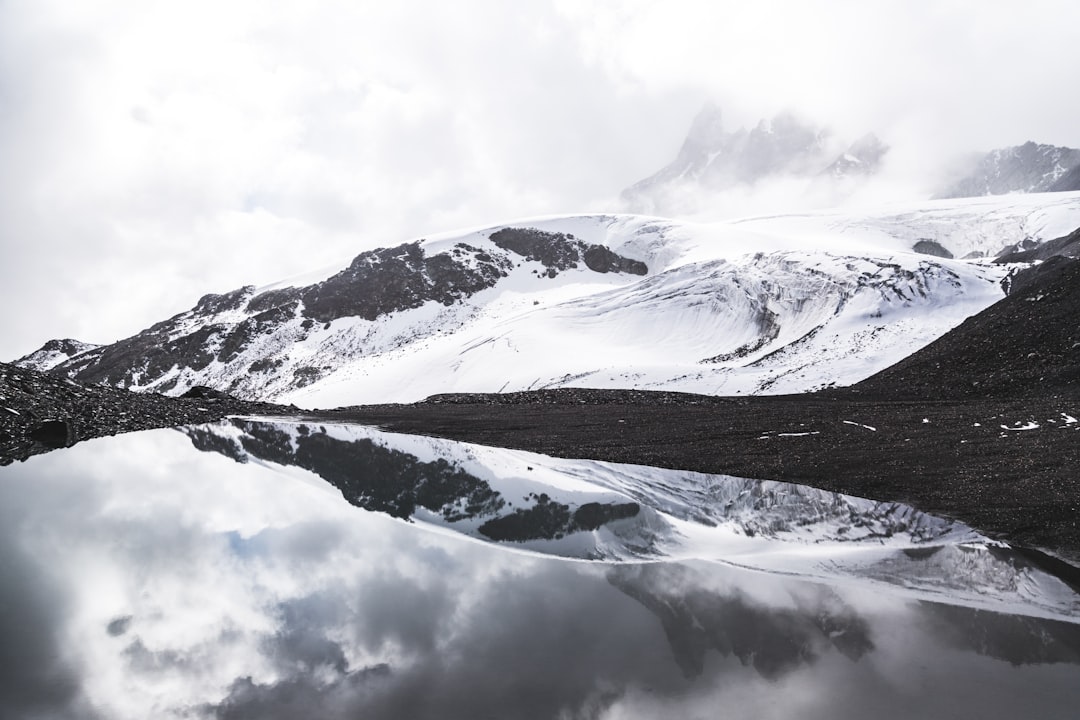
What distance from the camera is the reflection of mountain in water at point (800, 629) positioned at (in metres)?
5.41

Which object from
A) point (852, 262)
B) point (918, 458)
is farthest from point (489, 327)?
point (918, 458)

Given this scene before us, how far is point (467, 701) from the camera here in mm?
4668

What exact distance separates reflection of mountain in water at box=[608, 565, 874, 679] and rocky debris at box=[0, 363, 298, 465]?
1589 cm

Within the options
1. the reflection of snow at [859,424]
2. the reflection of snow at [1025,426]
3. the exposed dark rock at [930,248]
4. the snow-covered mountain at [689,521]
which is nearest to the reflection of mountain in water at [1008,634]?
the snow-covered mountain at [689,521]

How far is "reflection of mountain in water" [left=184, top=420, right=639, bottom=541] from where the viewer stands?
1028 centimetres

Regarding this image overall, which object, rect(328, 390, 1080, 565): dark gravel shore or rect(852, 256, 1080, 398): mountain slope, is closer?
rect(328, 390, 1080, 565): dark gravel shore

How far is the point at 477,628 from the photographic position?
5918 mm

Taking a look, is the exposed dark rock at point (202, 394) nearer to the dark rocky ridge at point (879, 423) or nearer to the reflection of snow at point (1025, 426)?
the dark rocky ridge at point (879, 423)

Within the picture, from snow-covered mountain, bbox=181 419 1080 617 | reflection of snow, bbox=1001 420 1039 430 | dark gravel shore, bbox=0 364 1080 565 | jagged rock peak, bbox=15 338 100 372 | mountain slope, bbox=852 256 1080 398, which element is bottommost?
mountain slope, bbox=852 256 1080 398

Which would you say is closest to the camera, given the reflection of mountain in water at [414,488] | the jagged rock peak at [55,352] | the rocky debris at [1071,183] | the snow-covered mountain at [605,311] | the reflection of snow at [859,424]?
the reflection of mountain in water at [414,488]

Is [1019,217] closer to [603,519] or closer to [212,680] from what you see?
[603,519]

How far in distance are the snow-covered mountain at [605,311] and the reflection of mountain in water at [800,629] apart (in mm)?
34649

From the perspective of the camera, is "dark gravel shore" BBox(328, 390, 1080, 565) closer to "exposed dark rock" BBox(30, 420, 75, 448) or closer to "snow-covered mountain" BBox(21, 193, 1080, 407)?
"exposed dark rock" BBox(30, 420, 75, 448)

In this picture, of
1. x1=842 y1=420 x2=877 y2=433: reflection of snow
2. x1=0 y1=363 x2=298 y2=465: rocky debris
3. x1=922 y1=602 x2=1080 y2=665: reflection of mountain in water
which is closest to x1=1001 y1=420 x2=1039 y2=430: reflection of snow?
x1=842 y1=420 x2=877 y2=433: reflection of snow
